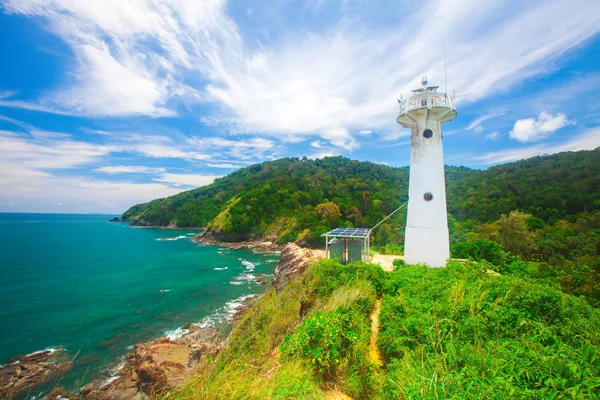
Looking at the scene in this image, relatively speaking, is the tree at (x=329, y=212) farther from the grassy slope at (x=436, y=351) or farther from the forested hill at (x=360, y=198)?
the grassy slope at (x=436, y=351)

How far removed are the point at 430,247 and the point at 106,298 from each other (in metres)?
24.1

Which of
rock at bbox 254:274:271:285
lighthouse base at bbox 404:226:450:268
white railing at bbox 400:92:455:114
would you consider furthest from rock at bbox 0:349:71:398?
white railing at bbox 400:92:455:114

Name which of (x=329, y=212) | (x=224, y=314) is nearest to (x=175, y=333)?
(x=224, y=314)

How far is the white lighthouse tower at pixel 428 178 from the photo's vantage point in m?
9.80

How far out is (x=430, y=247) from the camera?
9.88 meters

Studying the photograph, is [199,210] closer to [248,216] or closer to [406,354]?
[248,216]

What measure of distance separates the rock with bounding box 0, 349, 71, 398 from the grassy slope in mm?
11339

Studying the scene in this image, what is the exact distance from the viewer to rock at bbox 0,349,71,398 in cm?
1033

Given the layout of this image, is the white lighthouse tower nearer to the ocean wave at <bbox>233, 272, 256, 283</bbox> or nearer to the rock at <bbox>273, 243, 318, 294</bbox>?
the rock at <bbox>273, 243, 318, 294</bbox>

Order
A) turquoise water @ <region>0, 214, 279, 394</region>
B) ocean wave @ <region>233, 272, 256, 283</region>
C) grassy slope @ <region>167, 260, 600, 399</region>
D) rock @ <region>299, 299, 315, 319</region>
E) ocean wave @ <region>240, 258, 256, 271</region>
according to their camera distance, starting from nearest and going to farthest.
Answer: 1. grassy slope @ <region>167, 260, 600, 399</region>
2. rock @ <region>299, 299, 315, 319</region>
3. turquoise water @ <region>0, 214, 279, 394</region>
4. ocean wave @ <region>233, 272, 256, 283</region>
5. ocean wave @ <region>240, 258, 256, 271</region>

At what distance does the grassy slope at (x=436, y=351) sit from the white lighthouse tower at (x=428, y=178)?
312 cm

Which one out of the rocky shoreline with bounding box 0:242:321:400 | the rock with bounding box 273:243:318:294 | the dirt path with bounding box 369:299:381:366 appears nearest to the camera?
the dirt path with bounding box 369:299:381:366

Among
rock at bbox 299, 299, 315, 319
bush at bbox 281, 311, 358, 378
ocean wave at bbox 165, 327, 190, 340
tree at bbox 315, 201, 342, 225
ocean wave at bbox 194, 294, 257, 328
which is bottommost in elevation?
ocean wave at bbox 165, 327, 190, 340

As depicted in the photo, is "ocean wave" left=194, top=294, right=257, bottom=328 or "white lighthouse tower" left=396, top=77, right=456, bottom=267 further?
"ocean wave" left=194, top=294, right=257, bottom=328
